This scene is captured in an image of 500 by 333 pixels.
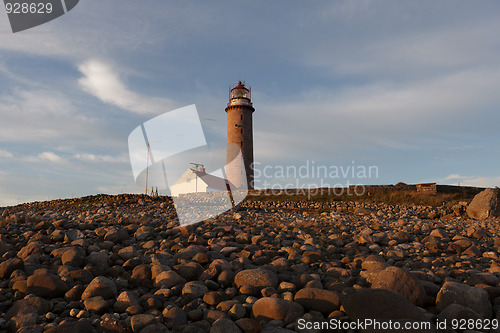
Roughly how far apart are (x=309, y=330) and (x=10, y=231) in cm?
677

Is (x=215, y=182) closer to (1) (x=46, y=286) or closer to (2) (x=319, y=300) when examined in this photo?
(1) (x=46, y=286)

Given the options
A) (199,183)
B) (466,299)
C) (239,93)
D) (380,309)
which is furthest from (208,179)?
(380,309)

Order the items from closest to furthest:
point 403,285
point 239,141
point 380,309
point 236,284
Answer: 1. point 380,309
2. point 403,285
3. point 236,284
4. point 239,141

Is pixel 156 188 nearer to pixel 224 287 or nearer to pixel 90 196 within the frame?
pixel 90 196

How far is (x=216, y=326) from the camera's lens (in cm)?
290

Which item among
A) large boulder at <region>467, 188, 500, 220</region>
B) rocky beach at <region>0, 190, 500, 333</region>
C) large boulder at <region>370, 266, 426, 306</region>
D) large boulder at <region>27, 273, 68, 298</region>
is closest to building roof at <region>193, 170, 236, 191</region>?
large boulder at <region>467, 188, 500, 220</region>

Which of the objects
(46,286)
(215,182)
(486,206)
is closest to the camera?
(46,286)

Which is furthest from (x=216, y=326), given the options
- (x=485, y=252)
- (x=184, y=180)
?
(x=184, y=180)

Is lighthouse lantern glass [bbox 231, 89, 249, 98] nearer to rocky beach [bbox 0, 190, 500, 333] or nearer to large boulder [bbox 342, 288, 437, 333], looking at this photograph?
rocky beach [bbox 0, 190, 500, 333]

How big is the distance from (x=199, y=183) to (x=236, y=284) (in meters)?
28.3

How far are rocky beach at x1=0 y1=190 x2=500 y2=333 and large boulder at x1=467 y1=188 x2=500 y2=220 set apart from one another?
901 cm

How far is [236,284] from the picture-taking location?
12.8ft

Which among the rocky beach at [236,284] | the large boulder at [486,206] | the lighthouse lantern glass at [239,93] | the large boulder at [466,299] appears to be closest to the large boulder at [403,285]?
the rocky beach at [236,284]

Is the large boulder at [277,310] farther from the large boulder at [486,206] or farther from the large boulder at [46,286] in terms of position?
the large boulder at [486,206]
